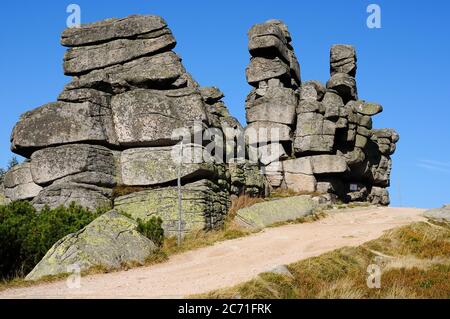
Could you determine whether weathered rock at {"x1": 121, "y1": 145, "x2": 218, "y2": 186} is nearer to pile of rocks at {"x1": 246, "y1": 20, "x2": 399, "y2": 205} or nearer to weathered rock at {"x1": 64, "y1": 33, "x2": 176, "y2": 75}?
weathered rock at {"x1": 64, "y1": 33, "x2": 176, "y2": 75}

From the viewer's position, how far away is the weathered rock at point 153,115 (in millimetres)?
29672

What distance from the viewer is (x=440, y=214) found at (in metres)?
30.1

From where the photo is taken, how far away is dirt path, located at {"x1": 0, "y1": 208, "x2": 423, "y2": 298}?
16.7 m

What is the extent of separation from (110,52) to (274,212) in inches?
553

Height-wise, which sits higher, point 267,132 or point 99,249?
point 267,132

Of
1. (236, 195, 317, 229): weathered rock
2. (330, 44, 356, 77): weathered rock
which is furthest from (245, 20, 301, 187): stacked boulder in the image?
(236, 195, 317, 229): weathered rock

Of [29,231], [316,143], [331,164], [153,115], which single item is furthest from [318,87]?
[29,231]

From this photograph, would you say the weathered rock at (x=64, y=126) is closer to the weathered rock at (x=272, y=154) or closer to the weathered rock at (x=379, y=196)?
the weathered rock at (x=272, y=154)

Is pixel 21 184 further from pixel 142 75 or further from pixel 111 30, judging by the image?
pixel 111 30

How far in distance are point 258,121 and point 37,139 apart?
19.3 m

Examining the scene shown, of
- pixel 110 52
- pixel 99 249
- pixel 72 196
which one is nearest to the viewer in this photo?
pixel 99 249

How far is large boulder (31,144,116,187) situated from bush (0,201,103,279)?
3.00m
